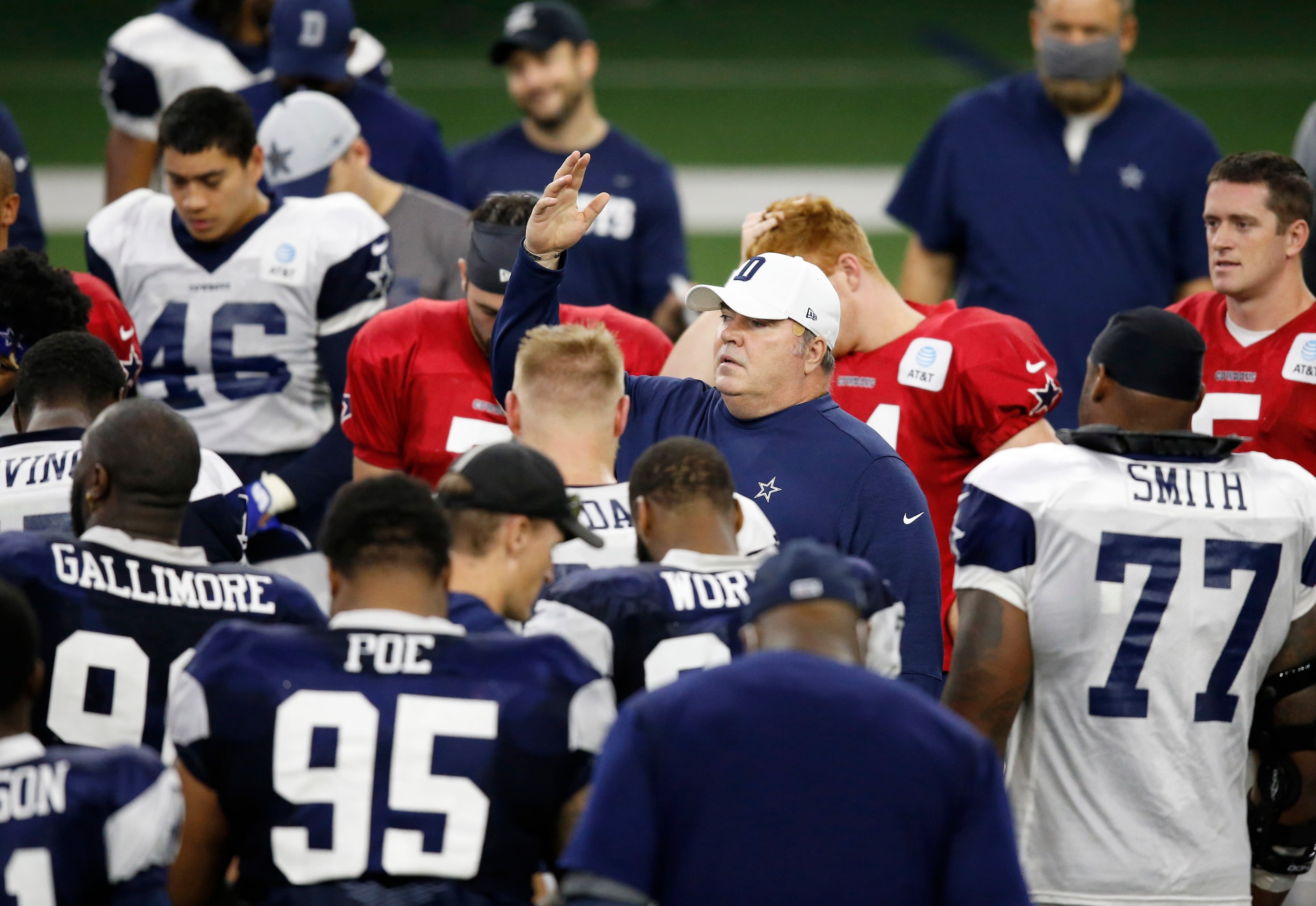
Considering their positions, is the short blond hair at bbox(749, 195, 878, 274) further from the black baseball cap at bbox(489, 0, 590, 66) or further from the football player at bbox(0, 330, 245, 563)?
the black baseball cap at bbox(489, 0, 590, 66)

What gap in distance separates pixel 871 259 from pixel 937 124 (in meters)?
2.08

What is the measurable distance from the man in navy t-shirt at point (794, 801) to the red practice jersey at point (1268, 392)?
92.7 inches

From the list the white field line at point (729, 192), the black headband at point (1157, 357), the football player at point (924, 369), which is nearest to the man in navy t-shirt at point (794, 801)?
the black headband at point (1157, 357)

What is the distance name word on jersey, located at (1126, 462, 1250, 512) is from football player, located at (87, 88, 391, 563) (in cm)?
239

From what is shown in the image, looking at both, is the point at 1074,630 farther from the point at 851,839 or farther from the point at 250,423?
the point at 250,423

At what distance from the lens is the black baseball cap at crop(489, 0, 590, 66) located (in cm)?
645

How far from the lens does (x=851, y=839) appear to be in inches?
84.6

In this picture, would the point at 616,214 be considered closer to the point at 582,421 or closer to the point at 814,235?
the point at 814,235

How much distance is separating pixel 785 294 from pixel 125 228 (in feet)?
7.39

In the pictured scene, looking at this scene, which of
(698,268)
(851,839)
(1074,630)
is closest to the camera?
(851,839)

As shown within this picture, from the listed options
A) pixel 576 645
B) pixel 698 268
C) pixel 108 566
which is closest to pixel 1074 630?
pixel 576 645

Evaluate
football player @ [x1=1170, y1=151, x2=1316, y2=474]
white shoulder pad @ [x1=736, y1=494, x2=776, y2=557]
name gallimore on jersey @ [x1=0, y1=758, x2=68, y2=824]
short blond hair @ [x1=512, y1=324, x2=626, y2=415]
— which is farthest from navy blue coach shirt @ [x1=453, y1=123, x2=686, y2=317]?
name gallimore on jersey @ [x1=0, y1=758, x2=68, y2=824]

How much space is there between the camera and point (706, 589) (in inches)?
111

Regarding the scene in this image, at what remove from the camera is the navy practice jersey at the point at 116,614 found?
9.23 ft
